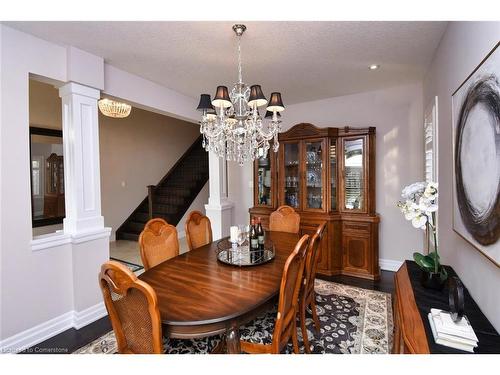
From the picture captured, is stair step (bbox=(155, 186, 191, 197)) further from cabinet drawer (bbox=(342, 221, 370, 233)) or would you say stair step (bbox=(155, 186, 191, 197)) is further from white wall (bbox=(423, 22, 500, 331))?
white wall (bbox=(423, 22, 500, 331))

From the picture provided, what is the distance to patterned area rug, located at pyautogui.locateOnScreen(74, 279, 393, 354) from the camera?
1940mm

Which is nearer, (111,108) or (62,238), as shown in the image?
(62,238)

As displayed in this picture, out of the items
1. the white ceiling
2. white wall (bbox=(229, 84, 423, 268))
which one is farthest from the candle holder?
white wall (bbox=(229, 84, 423, 268))

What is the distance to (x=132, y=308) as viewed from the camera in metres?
1.19

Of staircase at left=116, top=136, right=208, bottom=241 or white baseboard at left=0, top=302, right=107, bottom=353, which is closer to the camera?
white baseboard at left=0, top=302, right=107, bottom=353

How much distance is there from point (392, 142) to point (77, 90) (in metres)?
3.84

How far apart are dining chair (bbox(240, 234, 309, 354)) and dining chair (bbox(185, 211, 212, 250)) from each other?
4.11ft

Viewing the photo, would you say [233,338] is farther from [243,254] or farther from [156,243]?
[156,243]

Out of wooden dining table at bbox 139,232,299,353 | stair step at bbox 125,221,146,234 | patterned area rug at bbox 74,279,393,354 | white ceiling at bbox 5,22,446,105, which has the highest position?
white ceiling at bbox 5,22,446,105

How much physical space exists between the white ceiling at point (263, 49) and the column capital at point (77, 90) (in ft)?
1.13

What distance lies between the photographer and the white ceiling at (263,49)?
2025mm

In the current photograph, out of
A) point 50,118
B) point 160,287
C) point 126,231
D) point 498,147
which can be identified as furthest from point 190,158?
point 498,147

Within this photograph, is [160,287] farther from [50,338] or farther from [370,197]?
[370,197]

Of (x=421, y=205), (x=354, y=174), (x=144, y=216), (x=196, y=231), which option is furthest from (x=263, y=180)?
(x=144, y=216)
